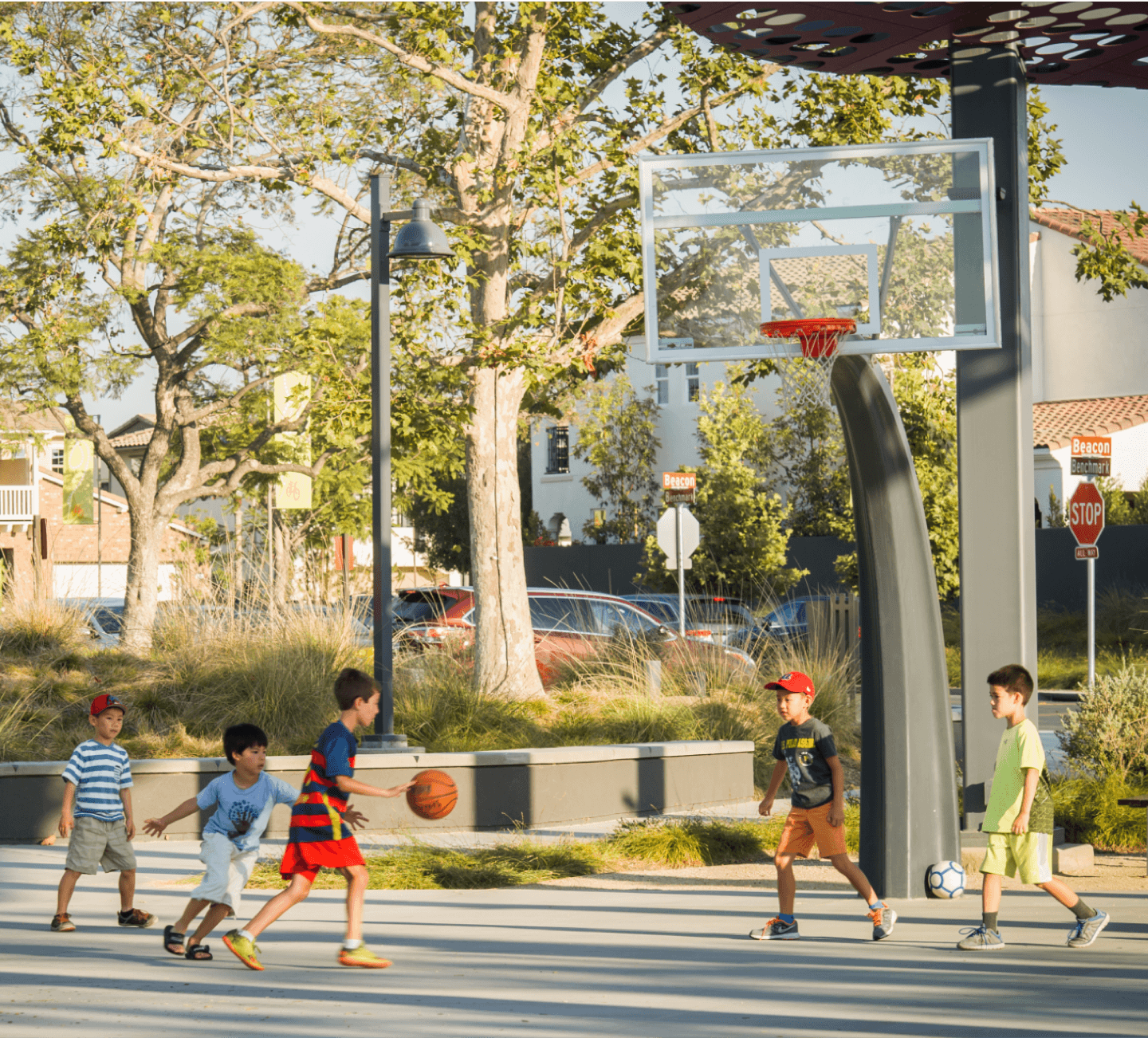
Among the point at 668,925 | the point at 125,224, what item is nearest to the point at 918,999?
the point at 668,925

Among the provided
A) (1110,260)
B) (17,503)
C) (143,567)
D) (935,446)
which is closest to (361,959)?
(1110,260)

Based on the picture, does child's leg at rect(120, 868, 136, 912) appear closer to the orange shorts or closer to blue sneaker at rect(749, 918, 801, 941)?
blue sneaker at rect(749, 918, 801, 941)

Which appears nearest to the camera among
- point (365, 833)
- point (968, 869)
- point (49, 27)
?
point (968, 869)

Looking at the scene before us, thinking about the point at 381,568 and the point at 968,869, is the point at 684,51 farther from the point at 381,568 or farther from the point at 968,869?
the point at 968,869

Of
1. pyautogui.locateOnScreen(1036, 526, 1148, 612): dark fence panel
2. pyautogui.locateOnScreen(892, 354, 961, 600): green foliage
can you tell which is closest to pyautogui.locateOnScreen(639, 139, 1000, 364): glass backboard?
pyautogui.locateOnScreen(892, 354, 961, 600): green foliage

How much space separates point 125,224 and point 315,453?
15257 mm

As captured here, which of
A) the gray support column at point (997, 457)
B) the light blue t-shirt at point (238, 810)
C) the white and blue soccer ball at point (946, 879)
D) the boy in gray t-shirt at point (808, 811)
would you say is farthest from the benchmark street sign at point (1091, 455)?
the light blue t-shirt at point (238, 810)

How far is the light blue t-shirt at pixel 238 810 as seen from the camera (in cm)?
677

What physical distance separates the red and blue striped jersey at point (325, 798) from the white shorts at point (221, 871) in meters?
0.40

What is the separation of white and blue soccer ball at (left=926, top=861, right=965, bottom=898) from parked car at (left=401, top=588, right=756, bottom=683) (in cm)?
672

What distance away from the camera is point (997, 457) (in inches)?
346

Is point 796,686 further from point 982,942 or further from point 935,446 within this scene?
point 935,446

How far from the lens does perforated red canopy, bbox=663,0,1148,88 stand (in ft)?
27.6

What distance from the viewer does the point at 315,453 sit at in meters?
30.8
